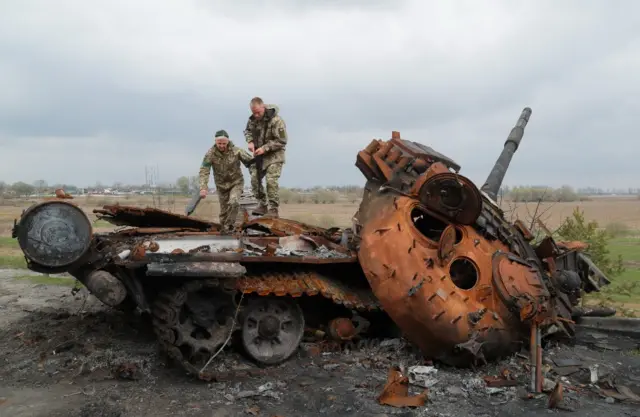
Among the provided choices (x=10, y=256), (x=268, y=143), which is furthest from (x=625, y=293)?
(x=10, y=256)

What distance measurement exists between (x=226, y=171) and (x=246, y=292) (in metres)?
3.40

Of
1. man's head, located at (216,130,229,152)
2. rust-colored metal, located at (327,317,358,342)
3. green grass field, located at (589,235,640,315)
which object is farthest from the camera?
green grass field, located at (589,235,640,315)

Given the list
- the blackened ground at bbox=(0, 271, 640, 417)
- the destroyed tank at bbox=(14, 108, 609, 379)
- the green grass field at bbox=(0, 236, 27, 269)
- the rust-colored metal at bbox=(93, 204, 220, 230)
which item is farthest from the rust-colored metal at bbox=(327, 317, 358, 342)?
the green grass field at bbox=(0, 236, 27, 269)

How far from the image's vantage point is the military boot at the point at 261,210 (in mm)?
9714

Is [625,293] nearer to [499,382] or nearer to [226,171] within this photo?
[499,382]

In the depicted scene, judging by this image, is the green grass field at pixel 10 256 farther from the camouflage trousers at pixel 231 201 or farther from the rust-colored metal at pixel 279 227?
the rust-colored metal at pixel 279 227

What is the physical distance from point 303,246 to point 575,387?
346cm

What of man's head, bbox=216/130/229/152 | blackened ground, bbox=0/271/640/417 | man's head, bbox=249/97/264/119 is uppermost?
man's head, bbox=249/97/264/119

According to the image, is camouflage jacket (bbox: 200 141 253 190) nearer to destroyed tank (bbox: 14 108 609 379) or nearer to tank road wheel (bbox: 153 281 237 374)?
destroyed tank (bbox: 14 108 609 379)

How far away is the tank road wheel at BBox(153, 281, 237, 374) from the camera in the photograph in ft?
21.2

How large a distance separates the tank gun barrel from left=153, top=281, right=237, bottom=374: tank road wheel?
16.0ft

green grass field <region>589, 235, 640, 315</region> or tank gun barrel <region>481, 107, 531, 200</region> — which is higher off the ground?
tank gun barrel <region>481, 107, 531, 200</region>

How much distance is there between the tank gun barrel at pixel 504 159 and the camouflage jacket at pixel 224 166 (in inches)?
153

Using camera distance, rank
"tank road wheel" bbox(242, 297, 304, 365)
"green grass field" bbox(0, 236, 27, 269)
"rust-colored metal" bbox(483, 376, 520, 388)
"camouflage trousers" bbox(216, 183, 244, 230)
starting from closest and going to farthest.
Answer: "rust-colored metal" bbox(483, 376, 520, 388), "tank road wheel" bbox(242, 297, 304, 365), "camouflage trousers" bbox(216, 183, 244, 230), "green grass field" bbox(0, 236, 27, 269)
